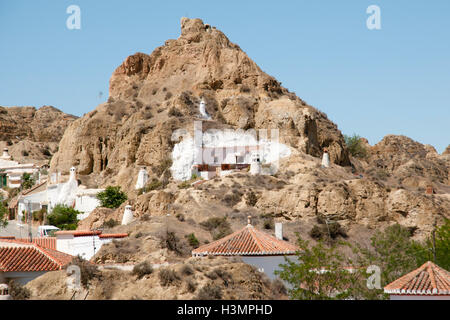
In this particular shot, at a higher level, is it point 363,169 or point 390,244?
point 363,169

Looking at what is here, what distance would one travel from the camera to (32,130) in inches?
5177

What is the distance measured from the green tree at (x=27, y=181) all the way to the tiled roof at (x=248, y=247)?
51967 mm

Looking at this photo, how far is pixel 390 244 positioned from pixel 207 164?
2869 centimetres

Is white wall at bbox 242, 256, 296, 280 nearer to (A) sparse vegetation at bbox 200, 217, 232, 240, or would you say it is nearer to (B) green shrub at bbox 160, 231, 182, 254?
(B) green shrub at bbox 160, 231, 182, 254

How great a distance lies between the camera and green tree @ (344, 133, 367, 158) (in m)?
89.9

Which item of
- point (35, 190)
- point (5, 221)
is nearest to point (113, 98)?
point (35, 190)

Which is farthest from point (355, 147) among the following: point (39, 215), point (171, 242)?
point (171, 242)

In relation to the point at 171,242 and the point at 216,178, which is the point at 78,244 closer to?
the point at 171,242

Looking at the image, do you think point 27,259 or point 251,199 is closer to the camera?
point 27,259

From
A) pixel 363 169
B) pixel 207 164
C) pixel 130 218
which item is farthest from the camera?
pixel 363 169

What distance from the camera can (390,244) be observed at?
35281 millimetres

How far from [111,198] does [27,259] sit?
3266 cm

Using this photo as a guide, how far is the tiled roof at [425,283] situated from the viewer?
23078 millimetres
